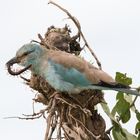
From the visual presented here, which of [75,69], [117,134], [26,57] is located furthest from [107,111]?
[26,57]

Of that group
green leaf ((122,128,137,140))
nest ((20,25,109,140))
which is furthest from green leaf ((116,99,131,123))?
nest ((20,25,109,140))

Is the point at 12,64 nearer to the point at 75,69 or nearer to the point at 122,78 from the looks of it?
the point at 75,69

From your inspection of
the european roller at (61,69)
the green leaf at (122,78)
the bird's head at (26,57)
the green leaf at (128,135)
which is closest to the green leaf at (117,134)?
the green leaf at (128,135)

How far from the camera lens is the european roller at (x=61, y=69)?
12.2 ft

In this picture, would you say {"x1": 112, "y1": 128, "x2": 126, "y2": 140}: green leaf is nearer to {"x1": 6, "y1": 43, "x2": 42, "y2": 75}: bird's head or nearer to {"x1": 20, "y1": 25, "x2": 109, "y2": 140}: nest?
{"x1": 20, "y1": 25, "x2": 109, "y2": 140}: nest

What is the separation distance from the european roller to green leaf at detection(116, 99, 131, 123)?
45cm

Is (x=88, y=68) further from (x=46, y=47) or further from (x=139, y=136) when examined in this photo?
(x=139, y=136)

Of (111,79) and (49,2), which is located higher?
(49,2)

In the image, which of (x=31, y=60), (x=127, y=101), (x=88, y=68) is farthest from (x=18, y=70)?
(x=127, y=101)

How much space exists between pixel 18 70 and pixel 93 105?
0.36 metres

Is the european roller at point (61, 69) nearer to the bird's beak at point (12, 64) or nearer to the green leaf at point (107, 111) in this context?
the bird's beak at point (12, 64)

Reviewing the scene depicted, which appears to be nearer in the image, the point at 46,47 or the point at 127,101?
the point at 46,47

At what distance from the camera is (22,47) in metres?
3.78

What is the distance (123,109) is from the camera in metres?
4.16
